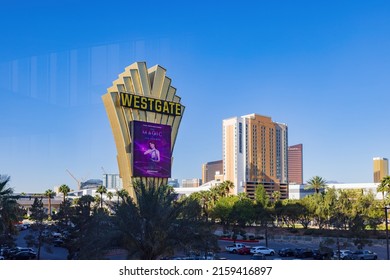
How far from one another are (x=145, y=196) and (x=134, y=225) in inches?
50.2

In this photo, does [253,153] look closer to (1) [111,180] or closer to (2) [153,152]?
(2) [153,152]

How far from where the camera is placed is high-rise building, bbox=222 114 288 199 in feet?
340

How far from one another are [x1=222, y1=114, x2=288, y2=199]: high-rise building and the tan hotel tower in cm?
6263

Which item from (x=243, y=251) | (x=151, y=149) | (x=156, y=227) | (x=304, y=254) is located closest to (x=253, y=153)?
(x=151, y=149)

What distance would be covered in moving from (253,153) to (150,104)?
68441 millimetres

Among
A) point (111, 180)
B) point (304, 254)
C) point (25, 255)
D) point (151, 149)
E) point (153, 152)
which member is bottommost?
point (304, 254)

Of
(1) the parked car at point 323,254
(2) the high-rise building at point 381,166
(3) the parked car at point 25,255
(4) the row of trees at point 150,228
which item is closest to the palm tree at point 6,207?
(3) the parked car at point 25,255

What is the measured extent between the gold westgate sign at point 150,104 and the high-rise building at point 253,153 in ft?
202

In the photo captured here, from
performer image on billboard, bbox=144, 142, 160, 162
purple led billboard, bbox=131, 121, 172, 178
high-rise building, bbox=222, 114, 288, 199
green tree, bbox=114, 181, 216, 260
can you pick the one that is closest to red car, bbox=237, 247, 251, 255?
purple led billboard, bbox=131, 121, 172, 178

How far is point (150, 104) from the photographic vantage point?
1577 inches

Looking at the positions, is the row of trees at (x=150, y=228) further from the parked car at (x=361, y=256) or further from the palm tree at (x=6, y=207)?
the parked car at (x=361, y=256)

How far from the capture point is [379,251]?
3045 centimetres

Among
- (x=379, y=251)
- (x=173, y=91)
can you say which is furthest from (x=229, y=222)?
(x=379, y=251)

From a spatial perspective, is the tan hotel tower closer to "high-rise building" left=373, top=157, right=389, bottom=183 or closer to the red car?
the red car
